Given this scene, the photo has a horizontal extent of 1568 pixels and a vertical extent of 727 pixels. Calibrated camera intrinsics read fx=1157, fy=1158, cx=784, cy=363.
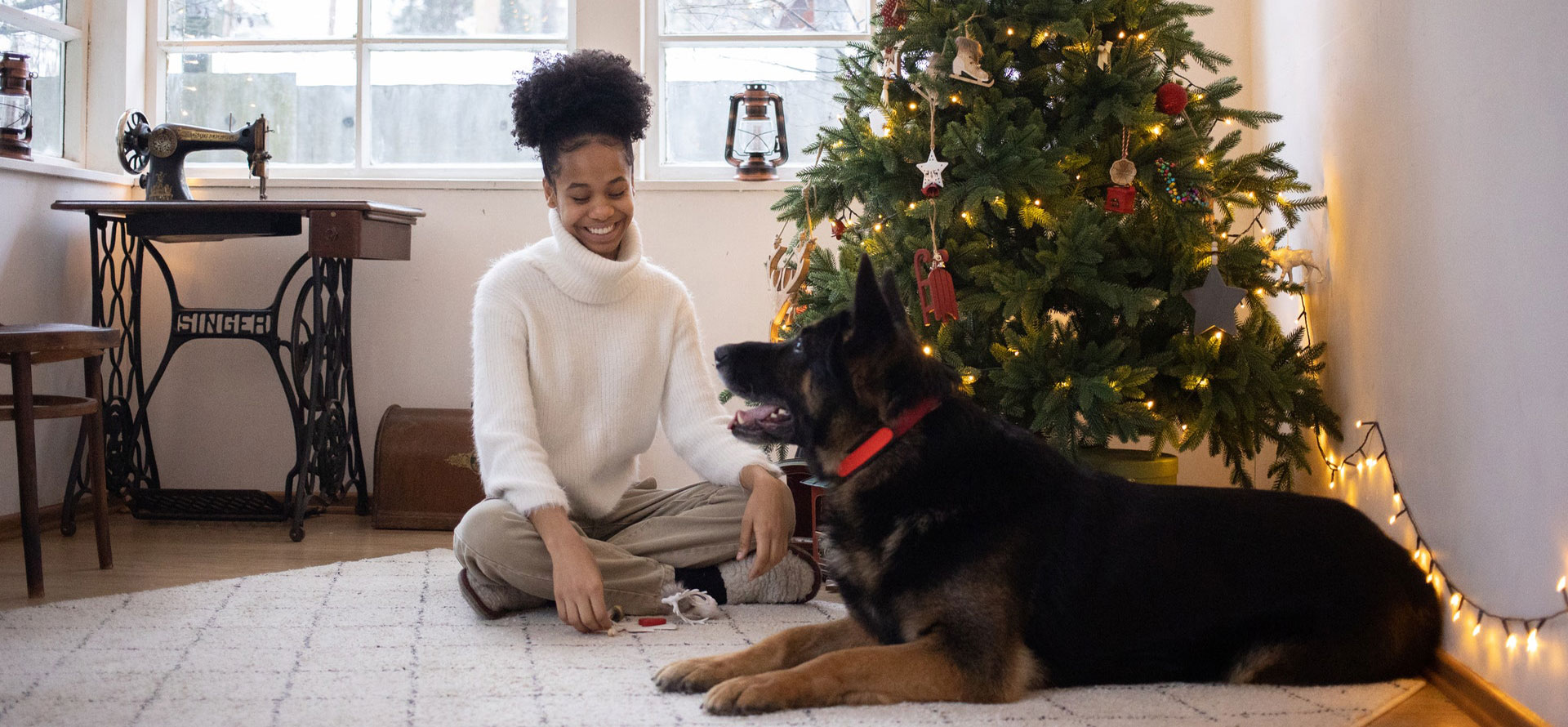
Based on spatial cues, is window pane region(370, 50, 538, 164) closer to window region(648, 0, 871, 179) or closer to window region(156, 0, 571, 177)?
window region(156, 0, 571, 177)

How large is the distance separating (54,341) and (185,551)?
0.75m

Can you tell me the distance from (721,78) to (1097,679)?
2888mm

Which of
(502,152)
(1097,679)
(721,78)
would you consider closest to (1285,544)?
(1097,679)

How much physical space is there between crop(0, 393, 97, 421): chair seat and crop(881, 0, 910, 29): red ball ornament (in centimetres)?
217

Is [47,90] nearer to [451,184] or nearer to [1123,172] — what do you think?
[451,184]

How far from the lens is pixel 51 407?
109 inches

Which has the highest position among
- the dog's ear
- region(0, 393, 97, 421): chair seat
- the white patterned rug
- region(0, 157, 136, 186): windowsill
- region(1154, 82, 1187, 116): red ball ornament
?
region(1154, 82, 1187, 116): red ball ornament

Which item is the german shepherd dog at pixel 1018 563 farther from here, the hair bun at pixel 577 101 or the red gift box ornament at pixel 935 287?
the hair bun at pixel 577 101

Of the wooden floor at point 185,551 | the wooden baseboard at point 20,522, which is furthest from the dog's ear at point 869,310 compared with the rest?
the wooden baseboard at point 20,522

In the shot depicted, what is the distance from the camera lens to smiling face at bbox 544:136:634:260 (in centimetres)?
240

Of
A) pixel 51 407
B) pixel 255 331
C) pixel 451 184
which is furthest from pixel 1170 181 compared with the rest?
pixel 255 331

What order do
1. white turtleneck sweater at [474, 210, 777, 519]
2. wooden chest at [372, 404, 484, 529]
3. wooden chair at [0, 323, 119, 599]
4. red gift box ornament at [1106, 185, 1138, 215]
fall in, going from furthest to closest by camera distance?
wooden chest at [372, 404, 484, 529]
wooden chair at [0, 323, 119, 599]
red gift box ornament at [1106, 185, 1138, 215]
white turtleneck sweater at [474, 210, 777, 519]

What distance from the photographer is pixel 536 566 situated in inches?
89.7

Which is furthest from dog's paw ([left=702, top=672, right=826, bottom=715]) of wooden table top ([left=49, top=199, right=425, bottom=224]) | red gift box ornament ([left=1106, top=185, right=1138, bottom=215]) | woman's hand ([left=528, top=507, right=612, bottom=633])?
wooden table top ([left=49, top=199, right=425, bottom=224])
